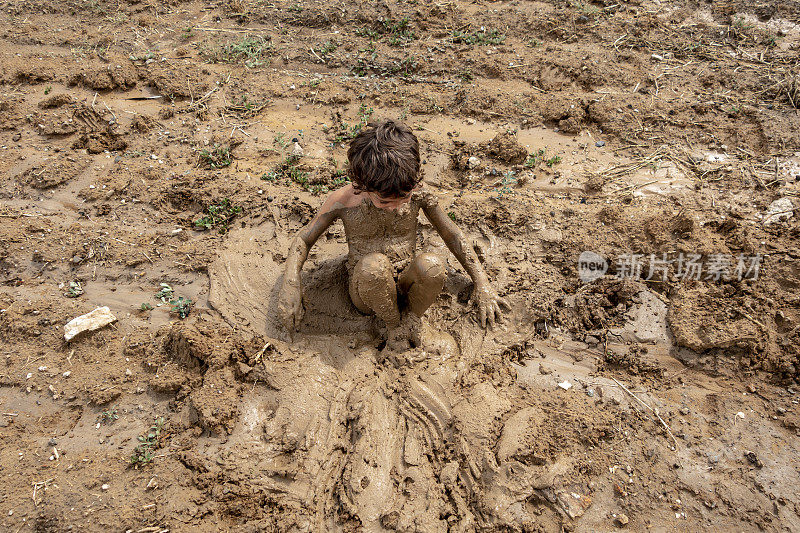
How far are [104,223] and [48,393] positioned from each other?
1597mm

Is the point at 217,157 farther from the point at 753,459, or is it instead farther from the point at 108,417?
the point at 753,459

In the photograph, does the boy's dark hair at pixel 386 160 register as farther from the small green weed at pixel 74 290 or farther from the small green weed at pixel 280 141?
the small green weed at pixel 74 290

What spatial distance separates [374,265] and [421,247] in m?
1.09

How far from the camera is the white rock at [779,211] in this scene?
407 centimetres

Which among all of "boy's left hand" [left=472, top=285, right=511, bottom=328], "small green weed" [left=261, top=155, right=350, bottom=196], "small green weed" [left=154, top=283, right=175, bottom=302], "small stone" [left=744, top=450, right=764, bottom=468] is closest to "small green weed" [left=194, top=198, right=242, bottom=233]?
"small green weed" [left=261, top=155, right=350, bottom=196]

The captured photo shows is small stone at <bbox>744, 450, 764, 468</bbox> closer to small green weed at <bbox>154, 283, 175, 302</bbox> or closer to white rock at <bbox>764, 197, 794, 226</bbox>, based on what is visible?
white rock at <bbox>764, 197, 794, 226</bbox>

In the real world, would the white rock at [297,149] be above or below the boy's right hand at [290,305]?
above

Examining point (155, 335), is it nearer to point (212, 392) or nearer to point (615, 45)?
point (212, 392)

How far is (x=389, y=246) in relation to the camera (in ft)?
11.3

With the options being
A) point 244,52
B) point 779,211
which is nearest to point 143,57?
point 244,52

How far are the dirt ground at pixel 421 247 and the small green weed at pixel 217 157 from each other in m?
0.03

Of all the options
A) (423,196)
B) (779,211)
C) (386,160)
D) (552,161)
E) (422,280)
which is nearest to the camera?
(386,160)

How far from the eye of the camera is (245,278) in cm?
391

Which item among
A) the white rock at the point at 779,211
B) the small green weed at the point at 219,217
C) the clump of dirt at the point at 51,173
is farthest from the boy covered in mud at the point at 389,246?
the clump of dirt at the point at 51,173
